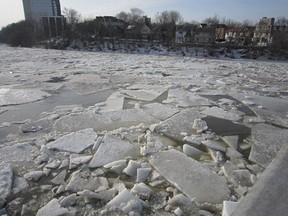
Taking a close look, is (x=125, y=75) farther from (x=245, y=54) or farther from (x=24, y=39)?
(x=24, y=39)

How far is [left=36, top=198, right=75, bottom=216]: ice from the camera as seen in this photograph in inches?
69.4

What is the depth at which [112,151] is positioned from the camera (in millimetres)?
2629

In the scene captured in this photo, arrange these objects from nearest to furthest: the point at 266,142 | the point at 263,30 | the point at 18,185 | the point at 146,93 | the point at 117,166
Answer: the point at 18,185 < the point at 117,166 < the point at 266,142 < the point at 146,93 < the point at 263,30

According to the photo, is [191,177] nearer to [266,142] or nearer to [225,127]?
[266,142]

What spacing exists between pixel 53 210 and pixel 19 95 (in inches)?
137

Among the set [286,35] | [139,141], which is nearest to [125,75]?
[139,141]

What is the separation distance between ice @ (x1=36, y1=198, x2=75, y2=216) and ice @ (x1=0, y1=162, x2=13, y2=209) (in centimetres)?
33

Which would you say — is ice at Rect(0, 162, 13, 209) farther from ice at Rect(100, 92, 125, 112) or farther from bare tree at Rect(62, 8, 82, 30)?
bare tree at Rect(62, 8, 82, 30)

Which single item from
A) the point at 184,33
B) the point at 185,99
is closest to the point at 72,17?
the point at 184,33

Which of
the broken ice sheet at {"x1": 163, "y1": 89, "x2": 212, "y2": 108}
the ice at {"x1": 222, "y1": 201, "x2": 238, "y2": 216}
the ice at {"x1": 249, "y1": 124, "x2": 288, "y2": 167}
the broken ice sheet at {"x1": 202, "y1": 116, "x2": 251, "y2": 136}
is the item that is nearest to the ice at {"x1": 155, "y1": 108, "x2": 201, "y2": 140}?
the broken ice sheet at {"x1": 202, "y1": 116, "x2": 251, "y2": 136}

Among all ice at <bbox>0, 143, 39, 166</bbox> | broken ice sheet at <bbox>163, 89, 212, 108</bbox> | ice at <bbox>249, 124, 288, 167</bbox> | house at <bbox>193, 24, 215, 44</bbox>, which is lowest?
ice at <bbox>0, 143, 39, 166</bbox>

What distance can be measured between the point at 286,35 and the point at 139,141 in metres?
19.9

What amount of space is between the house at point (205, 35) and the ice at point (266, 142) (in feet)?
62.0

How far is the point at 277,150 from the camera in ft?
8.71
